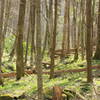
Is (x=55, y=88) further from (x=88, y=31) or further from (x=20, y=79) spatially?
(x=20, y=79)

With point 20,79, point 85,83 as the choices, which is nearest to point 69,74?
point 20,79

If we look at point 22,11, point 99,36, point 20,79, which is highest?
point 22,11

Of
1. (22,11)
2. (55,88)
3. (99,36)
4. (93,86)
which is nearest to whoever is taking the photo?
(55,88)

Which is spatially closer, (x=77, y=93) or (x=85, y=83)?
(x=77, y=93)

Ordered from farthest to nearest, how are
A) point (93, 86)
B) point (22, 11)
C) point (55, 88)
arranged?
point (22, 11)
point (93, 86)
point (55, 88)

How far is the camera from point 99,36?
43.6ft

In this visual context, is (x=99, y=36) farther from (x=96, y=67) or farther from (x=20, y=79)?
(x=20, y=79)

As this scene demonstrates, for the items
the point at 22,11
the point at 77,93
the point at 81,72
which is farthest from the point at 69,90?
the point at 22,11

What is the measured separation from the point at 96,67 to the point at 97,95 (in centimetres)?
428

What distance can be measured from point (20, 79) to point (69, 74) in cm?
226

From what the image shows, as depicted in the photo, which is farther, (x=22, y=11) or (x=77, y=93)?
(x=22, y=11)

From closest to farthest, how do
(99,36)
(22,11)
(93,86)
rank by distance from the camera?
(93,86) → (22,11) → (99,36)

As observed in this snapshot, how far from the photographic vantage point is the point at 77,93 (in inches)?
282

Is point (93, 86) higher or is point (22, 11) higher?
point (22, 11)
